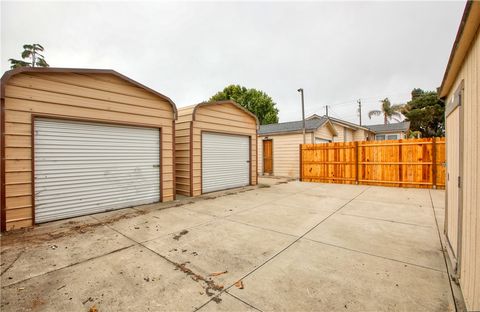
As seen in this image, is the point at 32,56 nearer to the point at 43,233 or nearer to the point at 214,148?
the point at 214,148

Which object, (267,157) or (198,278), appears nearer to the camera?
(198,278)

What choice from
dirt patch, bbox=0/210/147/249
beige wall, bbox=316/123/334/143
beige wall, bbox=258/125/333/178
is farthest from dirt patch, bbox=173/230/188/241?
beige wall, bbox=316/123/334/143

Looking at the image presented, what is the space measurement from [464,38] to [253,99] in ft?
92.2

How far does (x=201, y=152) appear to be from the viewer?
7.41 meters

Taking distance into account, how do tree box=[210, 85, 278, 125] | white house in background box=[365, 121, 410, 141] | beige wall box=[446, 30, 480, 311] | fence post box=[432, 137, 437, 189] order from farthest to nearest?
tree box=[210, 85, 278, 125] < white house in background box=[365, 121, 410, 141] < fence post box=[432, 137, 437, 189] < beige wall box=[446, 30, 480, 311]

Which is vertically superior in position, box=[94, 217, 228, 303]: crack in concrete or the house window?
the house window

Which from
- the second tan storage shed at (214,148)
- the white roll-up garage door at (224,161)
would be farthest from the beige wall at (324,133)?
the white roll-up garage door at (224,161)

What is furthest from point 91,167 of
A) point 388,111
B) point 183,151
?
point 388,111

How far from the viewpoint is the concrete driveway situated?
6.43 ft

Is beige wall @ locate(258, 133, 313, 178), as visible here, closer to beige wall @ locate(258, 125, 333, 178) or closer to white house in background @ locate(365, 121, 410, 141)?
beige wall @ locate(258, 125, 333, 178)

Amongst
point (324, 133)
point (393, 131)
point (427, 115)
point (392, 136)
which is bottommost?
point (324, 133)

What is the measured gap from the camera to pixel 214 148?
313 inches

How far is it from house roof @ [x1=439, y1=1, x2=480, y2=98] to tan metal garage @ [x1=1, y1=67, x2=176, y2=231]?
613cm

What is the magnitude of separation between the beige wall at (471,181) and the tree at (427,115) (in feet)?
96.1
